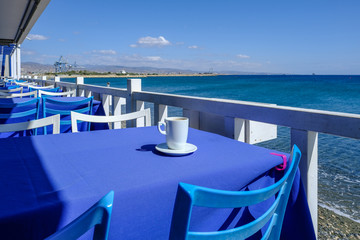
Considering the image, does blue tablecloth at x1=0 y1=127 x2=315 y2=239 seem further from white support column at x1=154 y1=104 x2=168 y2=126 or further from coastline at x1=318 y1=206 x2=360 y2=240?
coastline at x1=318 y1=206 x2=360 y2=240

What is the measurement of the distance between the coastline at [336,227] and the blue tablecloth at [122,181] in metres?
1.52

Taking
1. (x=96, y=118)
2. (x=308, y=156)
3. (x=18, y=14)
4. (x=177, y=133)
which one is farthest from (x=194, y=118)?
(x=18, y=14)

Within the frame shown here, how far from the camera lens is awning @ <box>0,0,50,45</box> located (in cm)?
417

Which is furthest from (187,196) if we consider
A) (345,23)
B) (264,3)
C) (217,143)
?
(345,23)

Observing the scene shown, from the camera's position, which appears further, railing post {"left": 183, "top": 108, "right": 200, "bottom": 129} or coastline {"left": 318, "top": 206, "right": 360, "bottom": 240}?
coastline {"left": 318, "top": 206, "right": 360, "bottom": 240}

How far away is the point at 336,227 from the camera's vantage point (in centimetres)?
233

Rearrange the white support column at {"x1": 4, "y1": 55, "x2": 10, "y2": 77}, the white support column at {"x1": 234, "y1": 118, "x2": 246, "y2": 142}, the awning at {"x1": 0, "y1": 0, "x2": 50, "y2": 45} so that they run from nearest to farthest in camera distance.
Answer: the white support column at {"x1": 234, "y1": 118, "x2": 246, "y2": 142}, the awning at {"x1": 0, "y1": 0, "x2": 50, "y2": 45}, the white support column at {"x1": 4, "y1": 55, "x2": 10, "y2": 77}

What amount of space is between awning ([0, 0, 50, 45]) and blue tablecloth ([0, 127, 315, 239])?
3.49 meters

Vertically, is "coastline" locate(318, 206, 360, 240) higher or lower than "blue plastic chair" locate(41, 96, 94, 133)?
lower

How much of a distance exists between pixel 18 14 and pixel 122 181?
573 centimetres

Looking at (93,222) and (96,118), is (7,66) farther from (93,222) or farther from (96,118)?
(93,222)

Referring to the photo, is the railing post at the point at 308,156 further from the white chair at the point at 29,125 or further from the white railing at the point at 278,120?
the white chair at the point at 29,125

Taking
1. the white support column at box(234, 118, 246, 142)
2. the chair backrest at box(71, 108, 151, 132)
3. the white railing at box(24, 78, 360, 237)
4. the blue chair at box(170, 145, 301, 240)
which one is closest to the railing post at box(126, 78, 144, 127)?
the white railing at box(24, 78, 360, 237)

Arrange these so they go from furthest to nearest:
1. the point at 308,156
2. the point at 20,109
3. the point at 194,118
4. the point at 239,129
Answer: the point at 20,109
the point at 194,118
the point at 239,129
the point at 308,156
